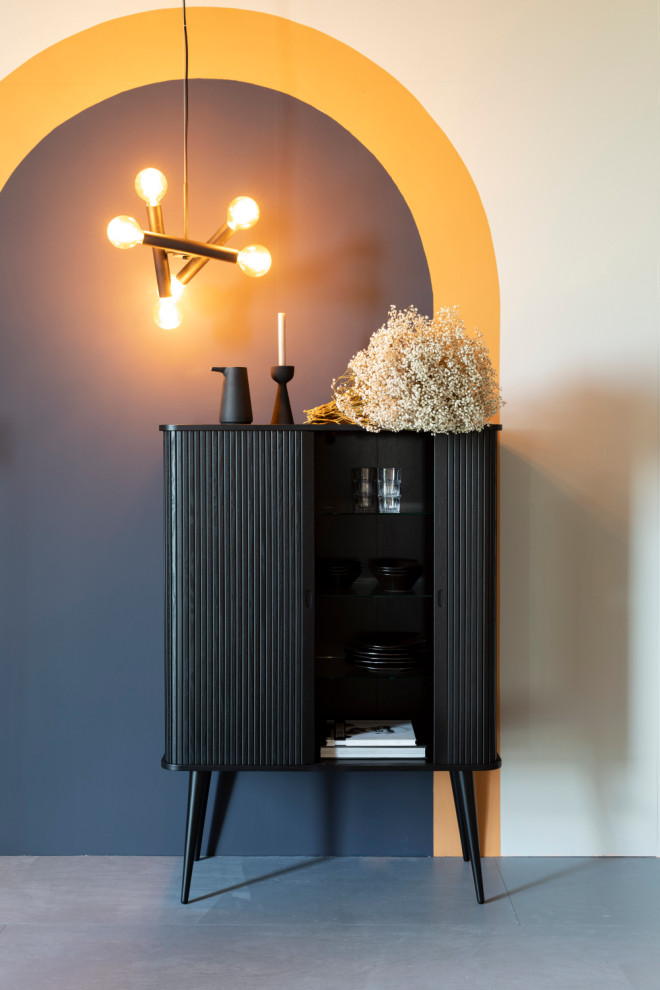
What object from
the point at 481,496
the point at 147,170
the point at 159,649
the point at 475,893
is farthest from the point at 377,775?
the point at 147,170

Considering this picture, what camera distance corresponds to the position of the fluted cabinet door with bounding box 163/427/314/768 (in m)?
2.39

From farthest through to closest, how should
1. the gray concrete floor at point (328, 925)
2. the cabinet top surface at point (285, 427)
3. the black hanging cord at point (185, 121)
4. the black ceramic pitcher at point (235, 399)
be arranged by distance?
the black hanging cord at point (185, 121) → the black ceramic pitcher at point (235, 399) → the cabinet top surface at point (285, 427) → the gray concrete floor at point (328, 925)

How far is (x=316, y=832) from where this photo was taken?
2.79 metres

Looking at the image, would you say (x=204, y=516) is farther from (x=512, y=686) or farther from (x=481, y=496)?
(x=512, y=686)

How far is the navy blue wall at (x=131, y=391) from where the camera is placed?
2.76 meters

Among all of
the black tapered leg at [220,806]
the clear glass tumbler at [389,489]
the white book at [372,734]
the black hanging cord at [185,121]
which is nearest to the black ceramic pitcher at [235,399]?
the clear glass tumbler at [389,489]

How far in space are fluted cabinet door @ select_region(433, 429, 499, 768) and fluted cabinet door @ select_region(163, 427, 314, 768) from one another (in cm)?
39

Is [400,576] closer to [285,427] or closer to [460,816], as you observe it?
[285,427]

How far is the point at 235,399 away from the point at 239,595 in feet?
2.00

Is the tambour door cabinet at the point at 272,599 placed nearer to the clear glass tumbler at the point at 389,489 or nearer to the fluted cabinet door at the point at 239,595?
the fluted cabinet door at the point at 239,595

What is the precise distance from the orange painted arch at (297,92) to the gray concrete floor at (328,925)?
1.84 meters

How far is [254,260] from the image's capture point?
2.61 metres

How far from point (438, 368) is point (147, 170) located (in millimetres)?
1182

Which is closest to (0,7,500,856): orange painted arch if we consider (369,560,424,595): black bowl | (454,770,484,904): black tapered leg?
(369,560,424,595): black bowl
